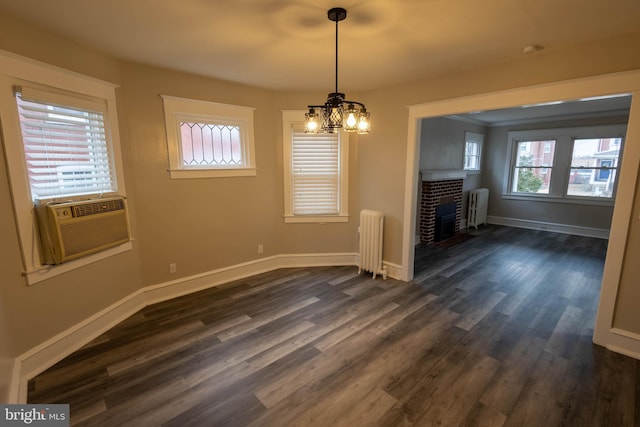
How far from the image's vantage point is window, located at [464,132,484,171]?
23.1 ft

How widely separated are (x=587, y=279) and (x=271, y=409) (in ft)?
15.0

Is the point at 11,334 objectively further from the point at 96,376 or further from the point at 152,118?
the point at 152,118

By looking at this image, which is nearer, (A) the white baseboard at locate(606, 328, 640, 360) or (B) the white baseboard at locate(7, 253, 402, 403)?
(B) the white baseboard at locate(7, 253, 402, 403)

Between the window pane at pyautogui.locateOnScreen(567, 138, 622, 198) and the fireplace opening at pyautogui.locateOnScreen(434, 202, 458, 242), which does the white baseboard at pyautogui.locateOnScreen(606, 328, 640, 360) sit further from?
the window pane at pyautogui.locateOnScreen(567, 138, 622, 198)

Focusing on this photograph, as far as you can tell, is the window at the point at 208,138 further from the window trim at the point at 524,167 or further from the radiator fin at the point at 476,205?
the window trim at the point at 524,167

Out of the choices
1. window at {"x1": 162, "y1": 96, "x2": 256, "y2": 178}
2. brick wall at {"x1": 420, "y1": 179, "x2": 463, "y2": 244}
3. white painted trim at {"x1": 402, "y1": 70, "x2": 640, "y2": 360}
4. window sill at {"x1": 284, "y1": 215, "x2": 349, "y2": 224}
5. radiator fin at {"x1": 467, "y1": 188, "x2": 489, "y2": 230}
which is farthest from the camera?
radiator fin at {"x1": 467, "y1": 188, "x2": 489, "y2": 230}

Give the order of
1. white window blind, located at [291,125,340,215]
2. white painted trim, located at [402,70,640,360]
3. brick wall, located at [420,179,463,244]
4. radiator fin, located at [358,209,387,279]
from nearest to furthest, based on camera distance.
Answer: white painted trim, located at [402,70,640,360] < radiator fin, located at [358,209,387,279] < white window blind, located at [291,125,340,215] < brick wall, located at [420,179,463,244]

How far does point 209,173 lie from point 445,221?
4.81 metres

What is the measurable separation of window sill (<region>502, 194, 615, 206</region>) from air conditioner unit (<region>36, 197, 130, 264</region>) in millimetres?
8192

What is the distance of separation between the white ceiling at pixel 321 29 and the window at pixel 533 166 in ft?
17.7

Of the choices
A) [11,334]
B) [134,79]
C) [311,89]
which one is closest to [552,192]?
[311,89]

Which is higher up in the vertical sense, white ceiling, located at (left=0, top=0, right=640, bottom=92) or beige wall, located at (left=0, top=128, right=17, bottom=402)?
white ceiling, located at (left=0, top=0, right=640, bottom=92)

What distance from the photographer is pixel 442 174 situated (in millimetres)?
5945

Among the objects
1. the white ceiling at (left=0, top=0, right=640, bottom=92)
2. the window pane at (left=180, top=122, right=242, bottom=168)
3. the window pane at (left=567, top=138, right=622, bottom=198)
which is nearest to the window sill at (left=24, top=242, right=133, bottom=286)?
the window pane at (left=180, top=122, right=242, bottom=168)
